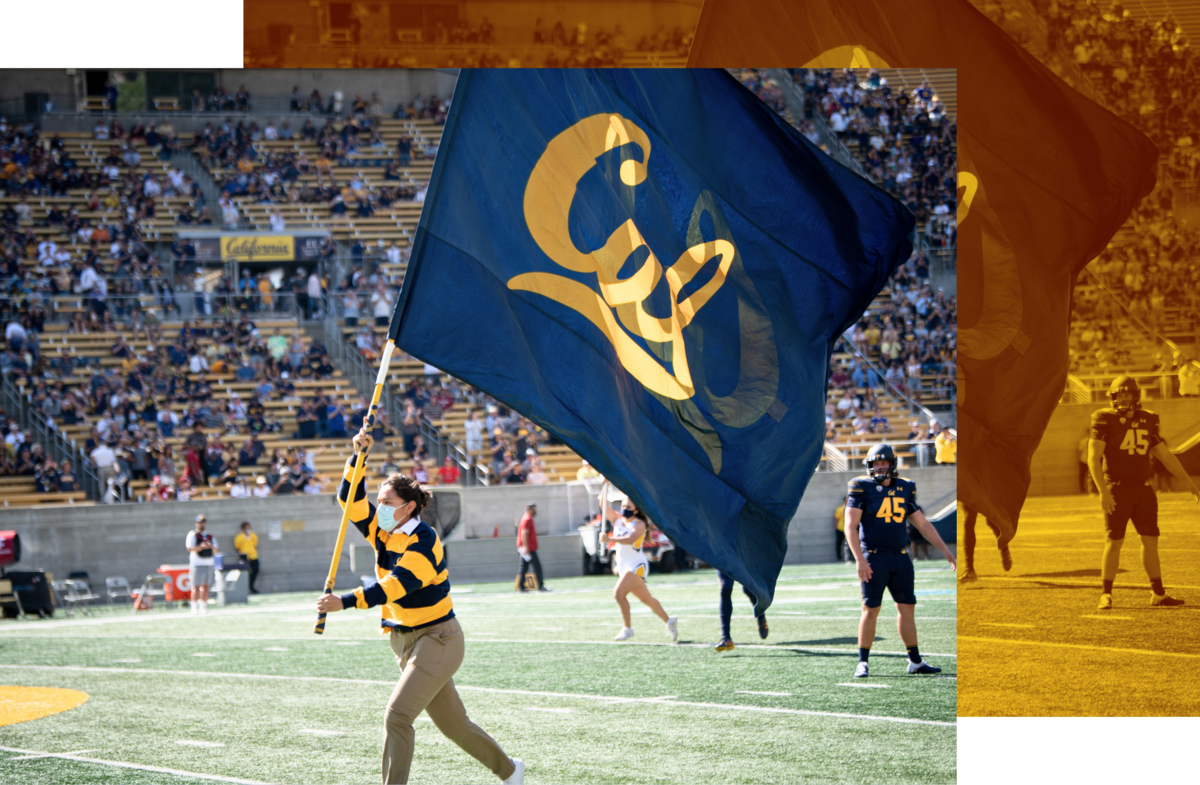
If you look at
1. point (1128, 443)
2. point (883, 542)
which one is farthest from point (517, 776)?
point (1128, 443)

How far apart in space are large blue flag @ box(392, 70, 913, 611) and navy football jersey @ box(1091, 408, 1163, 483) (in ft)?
15.1

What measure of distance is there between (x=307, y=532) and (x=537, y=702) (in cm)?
1123

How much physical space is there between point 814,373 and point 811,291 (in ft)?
1.25

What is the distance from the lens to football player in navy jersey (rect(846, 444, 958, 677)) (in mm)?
7836

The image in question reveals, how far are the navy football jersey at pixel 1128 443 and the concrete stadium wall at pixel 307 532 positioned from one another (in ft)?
28.4

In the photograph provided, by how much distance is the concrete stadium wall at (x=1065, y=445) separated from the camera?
14.8 meters

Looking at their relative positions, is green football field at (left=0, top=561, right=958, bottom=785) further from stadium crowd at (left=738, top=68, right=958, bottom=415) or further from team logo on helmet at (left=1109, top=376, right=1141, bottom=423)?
stadium crowd at (left=738, top=68, right=958, bottom=415)

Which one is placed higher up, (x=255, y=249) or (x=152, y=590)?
(x=255, y=249)

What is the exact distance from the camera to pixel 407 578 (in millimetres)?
5086

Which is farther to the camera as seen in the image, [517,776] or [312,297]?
[312,297]

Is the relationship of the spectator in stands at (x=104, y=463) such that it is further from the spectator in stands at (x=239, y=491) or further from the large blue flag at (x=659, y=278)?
the large blue flag at (x=659, y=278)

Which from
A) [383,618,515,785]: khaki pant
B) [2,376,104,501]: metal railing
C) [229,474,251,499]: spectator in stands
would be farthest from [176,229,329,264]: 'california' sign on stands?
[383,618,515,785]: khaki pant
